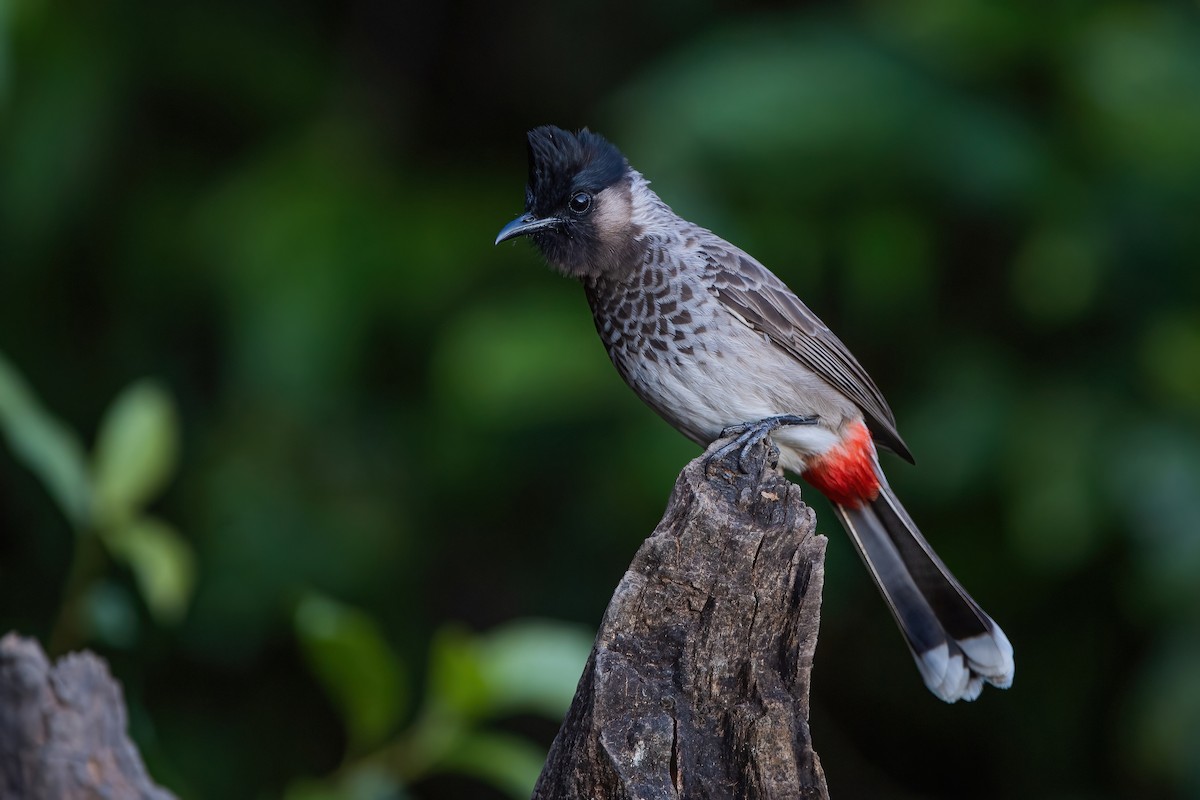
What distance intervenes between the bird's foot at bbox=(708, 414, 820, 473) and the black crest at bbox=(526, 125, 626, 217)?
672 mm

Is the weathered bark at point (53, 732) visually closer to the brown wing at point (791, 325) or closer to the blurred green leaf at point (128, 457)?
the blurred green leaf at point (128, 457)

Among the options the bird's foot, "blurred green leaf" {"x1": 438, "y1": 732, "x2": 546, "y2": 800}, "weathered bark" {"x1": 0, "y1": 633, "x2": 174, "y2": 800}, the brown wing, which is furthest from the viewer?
the brown wing

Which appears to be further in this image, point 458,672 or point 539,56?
point 539,56

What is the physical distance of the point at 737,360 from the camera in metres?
2.95

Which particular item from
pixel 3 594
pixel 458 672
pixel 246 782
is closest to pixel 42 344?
pixel 3 594

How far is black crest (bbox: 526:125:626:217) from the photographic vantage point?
3.01m

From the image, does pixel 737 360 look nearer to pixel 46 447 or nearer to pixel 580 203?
pixel 580 203

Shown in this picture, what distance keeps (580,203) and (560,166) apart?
0.10 m

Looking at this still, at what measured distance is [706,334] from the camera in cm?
293

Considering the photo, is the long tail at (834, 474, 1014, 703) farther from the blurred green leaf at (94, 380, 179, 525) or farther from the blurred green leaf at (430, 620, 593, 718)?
the blurred green leaf at (94, 380, 179, 525)

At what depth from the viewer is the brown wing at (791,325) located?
120 inches

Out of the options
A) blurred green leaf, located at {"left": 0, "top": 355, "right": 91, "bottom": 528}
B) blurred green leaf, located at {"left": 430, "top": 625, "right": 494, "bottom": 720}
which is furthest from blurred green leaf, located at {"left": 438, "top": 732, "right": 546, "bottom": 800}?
blurred green leaf, located at {"left": 0, "top": 355, "right": 91, "bottom": 528}

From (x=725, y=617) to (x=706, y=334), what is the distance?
1091 millimetres

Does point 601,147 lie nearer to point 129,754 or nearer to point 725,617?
point 725,617
